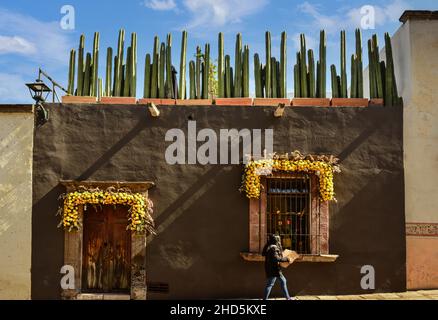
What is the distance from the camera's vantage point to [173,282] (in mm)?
9305

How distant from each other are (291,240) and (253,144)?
213 centimetres

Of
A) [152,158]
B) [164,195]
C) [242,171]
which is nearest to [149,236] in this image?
[164,195]

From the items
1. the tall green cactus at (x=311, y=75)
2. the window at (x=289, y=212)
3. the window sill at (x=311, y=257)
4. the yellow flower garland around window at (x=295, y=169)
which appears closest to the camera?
the window sill at (x=311, y=257)

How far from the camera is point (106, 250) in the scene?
375 inches

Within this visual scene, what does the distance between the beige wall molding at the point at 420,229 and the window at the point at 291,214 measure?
1766 mm

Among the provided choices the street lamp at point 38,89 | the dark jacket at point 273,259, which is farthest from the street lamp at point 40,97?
the dark jacket at point 273,259

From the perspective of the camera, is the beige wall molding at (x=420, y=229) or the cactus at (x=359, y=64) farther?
the cactus at (x=359, y=64)

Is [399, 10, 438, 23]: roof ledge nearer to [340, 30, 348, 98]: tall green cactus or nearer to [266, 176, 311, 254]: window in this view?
[340, 30, 348, 98]: tall green cactus

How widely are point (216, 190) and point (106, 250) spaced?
2623mm

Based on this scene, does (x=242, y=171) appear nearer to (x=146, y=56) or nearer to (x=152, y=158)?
(x=152, y=158)

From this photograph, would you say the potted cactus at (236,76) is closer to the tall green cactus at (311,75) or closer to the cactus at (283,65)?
the cactus at (283,65)

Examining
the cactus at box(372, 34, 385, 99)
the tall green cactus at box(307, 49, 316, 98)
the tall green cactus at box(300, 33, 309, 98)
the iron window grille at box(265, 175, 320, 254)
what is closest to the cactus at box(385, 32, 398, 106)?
the cactus at box(372, 34, 385, 99)

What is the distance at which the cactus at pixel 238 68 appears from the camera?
9.98m

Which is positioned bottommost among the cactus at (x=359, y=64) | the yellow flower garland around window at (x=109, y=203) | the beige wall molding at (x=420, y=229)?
the beige wall molding at (x=420, y=229)
